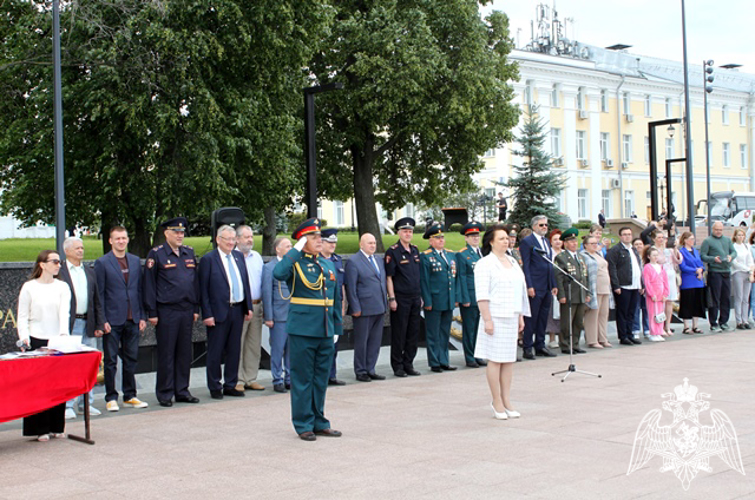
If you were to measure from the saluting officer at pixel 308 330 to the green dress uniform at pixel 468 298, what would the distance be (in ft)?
17.5

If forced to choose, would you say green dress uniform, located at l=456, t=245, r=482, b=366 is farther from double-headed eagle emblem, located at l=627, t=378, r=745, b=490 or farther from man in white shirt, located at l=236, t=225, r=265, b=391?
double-headed eagle emblem, located at l=627, t=378, r=745, b=490

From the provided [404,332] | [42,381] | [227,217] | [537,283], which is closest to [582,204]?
[537,283]

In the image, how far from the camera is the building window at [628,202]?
66.8 meters

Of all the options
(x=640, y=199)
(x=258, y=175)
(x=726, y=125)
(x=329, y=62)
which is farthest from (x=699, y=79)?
(x=258, y=175)

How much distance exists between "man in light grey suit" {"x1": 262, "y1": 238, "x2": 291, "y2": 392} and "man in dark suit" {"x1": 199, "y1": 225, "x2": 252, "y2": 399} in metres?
0.36

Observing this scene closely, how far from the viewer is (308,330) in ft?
27.6

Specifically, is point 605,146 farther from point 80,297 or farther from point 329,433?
point 329,433

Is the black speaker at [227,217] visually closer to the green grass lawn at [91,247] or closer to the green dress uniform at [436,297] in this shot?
the green dress uniform at [436,297]

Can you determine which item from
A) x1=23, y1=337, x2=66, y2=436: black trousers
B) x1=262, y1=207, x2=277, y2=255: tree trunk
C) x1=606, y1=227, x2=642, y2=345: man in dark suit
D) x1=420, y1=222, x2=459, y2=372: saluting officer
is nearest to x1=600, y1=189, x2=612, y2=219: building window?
x1=262, y1=207, x2=277, y2=255: tree trunk

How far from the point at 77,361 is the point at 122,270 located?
7.11 ft

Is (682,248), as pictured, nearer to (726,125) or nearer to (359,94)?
(359,94)

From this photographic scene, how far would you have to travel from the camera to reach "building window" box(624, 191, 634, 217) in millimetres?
66812

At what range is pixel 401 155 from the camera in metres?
37.0

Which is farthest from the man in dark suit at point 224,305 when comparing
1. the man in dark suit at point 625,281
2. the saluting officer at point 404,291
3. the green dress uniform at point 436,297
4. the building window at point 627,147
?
the building window at point 627,147
